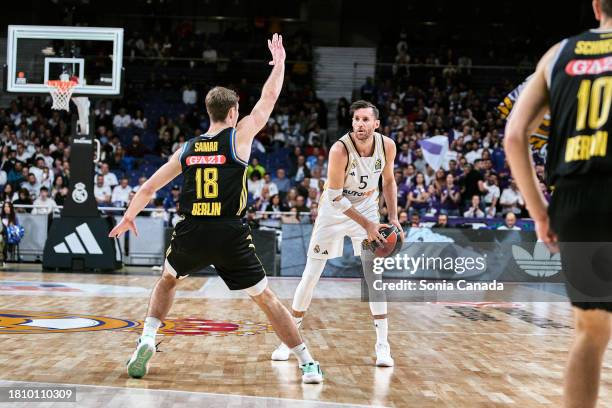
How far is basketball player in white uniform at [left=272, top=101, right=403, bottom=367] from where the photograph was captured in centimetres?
664

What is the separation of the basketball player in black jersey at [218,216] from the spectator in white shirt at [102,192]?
1306cm

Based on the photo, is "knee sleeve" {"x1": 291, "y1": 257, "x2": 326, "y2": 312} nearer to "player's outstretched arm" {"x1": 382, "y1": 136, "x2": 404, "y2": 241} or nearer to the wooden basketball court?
the wooden basketball court

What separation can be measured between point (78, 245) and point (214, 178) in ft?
36.8

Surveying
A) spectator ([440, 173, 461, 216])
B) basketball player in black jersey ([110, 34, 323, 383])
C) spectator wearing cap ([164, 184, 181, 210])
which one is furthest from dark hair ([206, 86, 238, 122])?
spectator wearing cap ([164, 184, 181, 210])

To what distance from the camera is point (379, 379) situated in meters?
5.87

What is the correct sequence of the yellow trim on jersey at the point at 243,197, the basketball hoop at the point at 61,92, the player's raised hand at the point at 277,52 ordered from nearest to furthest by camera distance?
the yellow trim on jersey at the point at 243,197, the player's raised hand at the point at 277,52, the basketball hoop at the point at 61,92

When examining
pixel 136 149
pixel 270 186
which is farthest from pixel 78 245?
pixel 136 149

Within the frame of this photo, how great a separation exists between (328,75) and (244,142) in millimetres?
22188

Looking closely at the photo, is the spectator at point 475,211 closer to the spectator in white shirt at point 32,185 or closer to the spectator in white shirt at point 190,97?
the spectator in white shirt at point 32,185

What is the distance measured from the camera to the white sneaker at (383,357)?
6414 mm

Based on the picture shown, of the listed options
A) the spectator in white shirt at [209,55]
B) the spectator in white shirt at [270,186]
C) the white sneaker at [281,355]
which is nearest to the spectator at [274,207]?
the spectator in white shirt at [270,186]

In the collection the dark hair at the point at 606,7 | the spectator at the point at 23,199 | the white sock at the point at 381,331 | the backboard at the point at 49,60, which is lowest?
the white sock at the point at 381,331

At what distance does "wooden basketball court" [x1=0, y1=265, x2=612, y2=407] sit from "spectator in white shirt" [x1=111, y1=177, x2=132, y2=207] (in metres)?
6.30

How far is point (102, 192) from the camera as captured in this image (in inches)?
728
